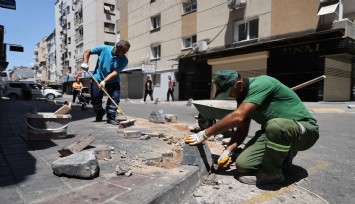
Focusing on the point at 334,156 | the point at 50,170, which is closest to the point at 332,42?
the point at 334,156

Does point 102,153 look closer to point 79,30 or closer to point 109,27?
point 109,27

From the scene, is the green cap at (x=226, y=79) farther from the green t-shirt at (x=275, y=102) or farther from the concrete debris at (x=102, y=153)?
the concrete debris at (x=102, y=153)

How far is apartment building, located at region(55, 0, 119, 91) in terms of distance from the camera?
4372 cm

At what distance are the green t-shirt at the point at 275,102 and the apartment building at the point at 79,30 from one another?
114 feet

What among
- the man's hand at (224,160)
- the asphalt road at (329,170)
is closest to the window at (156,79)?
the asphalt road at (329,170)

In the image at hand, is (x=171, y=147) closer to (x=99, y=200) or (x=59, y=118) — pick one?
(x=59, y=118)

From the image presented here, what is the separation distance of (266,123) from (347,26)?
41.8 ft

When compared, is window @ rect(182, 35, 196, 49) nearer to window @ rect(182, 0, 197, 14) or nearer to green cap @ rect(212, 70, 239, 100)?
window @ rect(182, 0, 197, 14)

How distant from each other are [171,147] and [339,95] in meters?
14.1

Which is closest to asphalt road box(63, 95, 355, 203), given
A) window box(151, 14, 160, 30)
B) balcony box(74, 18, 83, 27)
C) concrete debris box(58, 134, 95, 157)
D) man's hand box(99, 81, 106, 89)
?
concrete debris box(58, 134, 95, 157)

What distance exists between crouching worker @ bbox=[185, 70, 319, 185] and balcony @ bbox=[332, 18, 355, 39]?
12.1 meters

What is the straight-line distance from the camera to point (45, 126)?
172 inches

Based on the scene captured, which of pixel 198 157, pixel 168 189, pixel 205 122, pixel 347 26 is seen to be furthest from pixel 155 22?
pixel 168 189

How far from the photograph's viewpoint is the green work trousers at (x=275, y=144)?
278 centimetres
